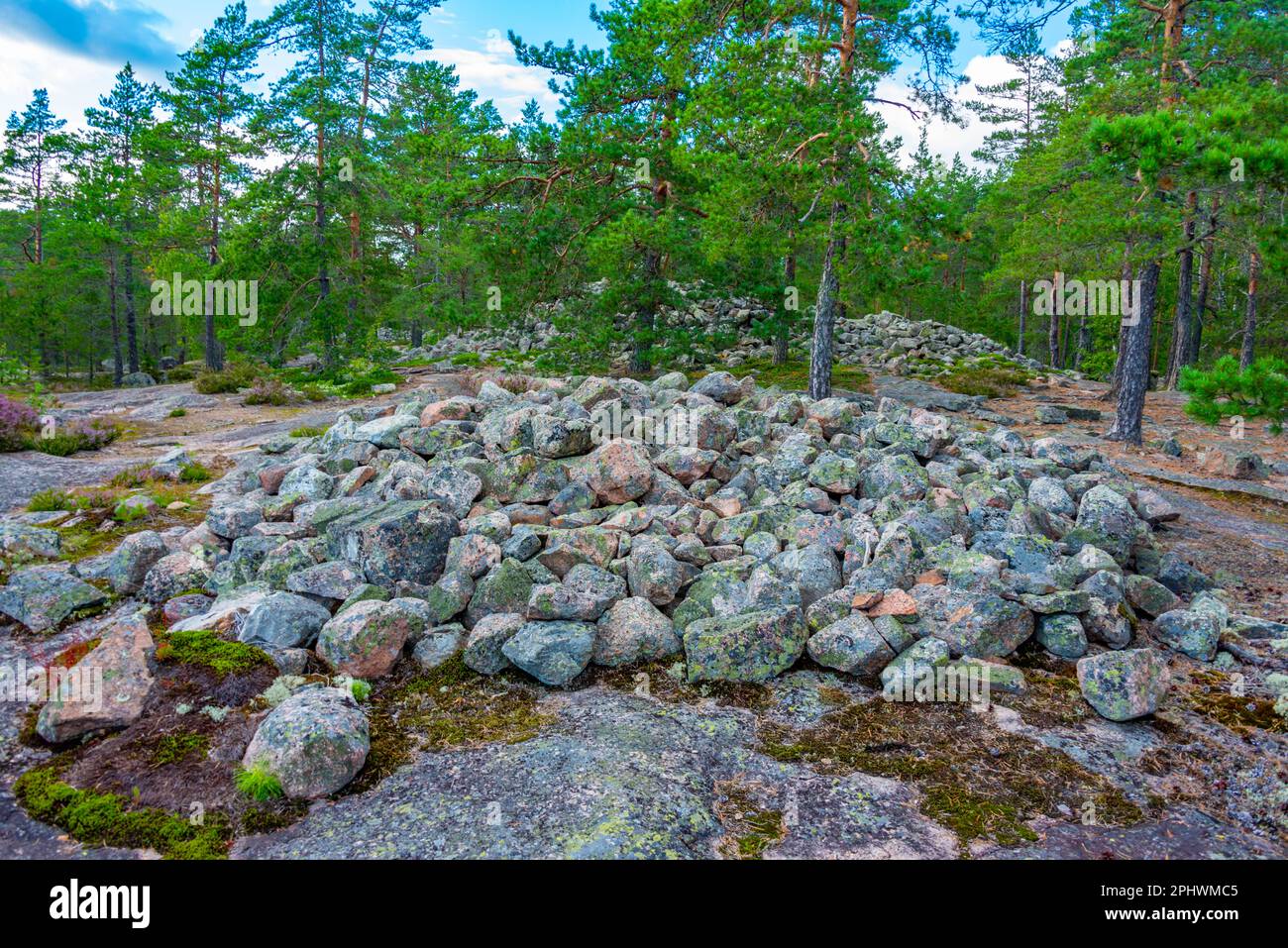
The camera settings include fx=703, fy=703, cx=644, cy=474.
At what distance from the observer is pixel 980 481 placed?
820 centimetres

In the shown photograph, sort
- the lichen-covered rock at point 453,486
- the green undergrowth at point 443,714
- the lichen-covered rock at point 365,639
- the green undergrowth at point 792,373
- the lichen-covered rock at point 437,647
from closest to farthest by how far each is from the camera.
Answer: the green undergrowth at point 443,714 < the lichen-covered rock at point 365,639 < the lichen-covered rock at point 437,647 < the lichen-covered rock at point 453,486 < the green undergrowth at point 792,373

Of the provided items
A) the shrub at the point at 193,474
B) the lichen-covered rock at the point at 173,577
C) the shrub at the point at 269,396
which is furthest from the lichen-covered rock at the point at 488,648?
the shrub at the point at 269,396

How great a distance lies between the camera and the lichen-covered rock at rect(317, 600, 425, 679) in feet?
17.0

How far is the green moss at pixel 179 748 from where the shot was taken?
159 inches

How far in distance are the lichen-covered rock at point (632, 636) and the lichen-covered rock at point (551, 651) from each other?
0.46ft

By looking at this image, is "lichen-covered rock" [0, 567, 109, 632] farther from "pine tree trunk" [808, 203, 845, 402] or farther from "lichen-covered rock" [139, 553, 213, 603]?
"pine tree trunk" [808, 203, 845, 402]

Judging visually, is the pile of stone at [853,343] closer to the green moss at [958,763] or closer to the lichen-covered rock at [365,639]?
the lichen-covered rock at [365,639]

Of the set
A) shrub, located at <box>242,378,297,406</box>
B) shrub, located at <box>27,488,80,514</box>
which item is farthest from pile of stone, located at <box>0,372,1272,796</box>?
shrub, located at <box>242,378,297,406</box>

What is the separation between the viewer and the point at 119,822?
3.51 m

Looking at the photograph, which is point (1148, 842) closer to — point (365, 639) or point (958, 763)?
point (958, 763)

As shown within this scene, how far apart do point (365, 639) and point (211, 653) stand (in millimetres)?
1038

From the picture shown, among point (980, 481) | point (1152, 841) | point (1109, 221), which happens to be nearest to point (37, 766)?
point (1152, 841)

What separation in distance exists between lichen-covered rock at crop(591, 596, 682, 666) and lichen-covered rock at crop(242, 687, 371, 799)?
1.91 metres
